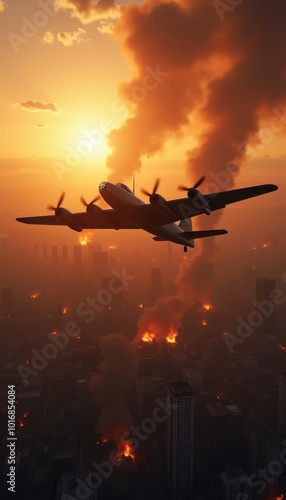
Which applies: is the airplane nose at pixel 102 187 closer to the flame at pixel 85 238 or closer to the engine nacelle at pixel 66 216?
the engine nacelle at pixel 66 216

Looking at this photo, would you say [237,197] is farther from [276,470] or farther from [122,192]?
[276,470]

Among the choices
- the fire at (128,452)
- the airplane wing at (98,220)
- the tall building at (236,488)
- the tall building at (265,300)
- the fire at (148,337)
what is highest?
the airplane wing at (98,220)

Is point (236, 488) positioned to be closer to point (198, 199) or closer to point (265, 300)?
point (198, 199)

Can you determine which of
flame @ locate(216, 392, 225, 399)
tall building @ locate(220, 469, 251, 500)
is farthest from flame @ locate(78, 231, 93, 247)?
flame @ locate(216, 392, 225, 399)

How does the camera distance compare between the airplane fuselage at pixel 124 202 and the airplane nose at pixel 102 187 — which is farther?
the airplane fuselage at pixel 124 202

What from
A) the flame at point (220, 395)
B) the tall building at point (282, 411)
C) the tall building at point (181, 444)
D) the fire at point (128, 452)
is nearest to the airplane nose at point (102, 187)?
the tall building at point (181, 444)

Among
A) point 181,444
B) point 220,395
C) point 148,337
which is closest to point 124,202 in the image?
point 181,444
